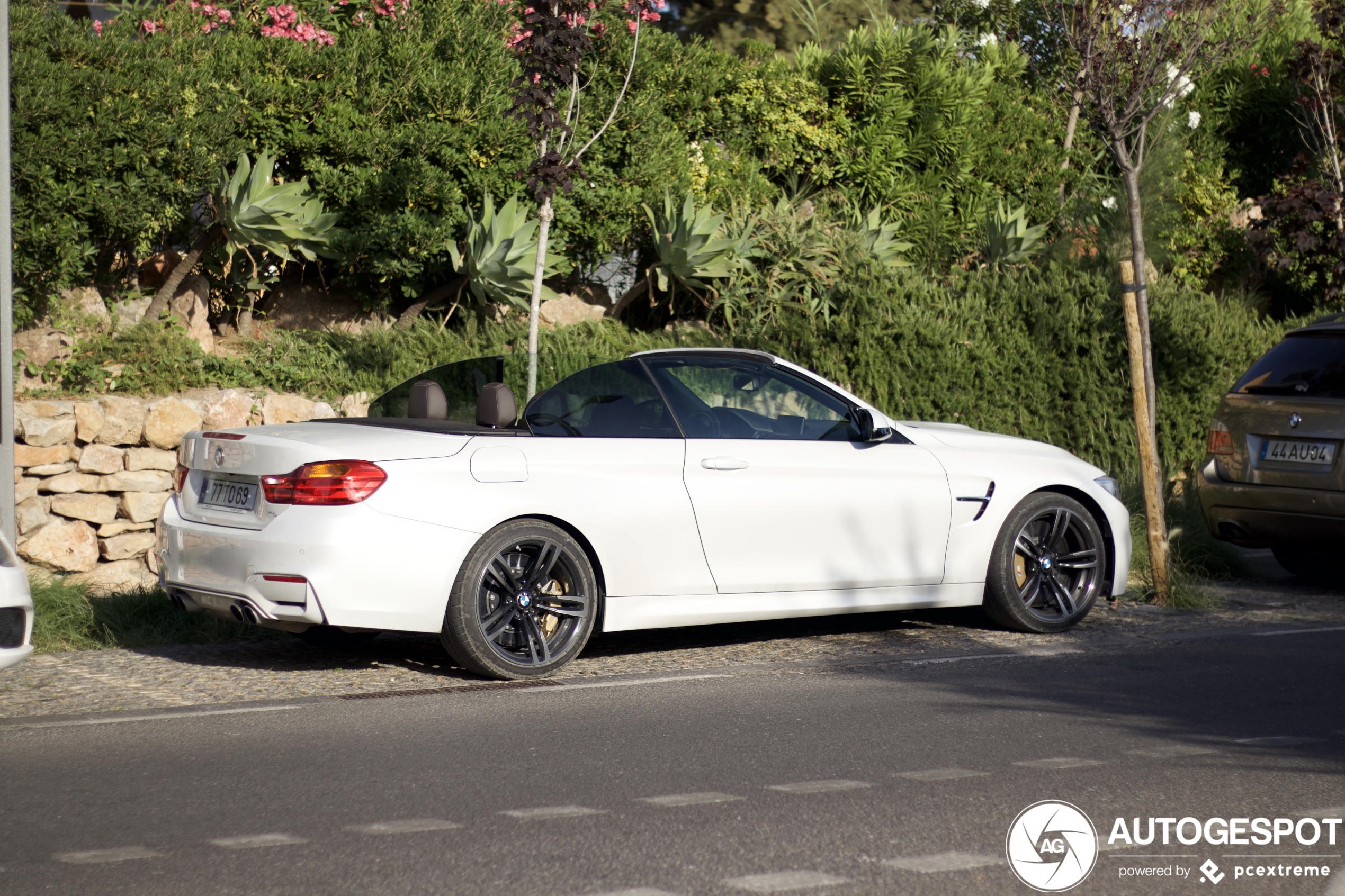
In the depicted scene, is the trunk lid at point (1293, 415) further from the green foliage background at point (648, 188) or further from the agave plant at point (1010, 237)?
the agave plant at point (1010, 237)

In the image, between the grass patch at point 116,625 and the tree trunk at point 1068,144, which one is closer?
the grass patch at point 116,625

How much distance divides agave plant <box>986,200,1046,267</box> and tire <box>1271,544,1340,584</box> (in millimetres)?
5392

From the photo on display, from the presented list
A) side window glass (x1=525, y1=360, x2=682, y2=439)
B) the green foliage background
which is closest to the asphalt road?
side window glass (x1=525, y1=360, x2=682, y2=439)

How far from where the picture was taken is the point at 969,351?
13070 mm

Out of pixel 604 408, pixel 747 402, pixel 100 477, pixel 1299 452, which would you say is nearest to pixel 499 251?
pixel 100 477

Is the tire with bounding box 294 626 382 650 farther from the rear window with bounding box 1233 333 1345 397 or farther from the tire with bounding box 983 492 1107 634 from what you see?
the rear window with bounding box 1233 333 1345 397

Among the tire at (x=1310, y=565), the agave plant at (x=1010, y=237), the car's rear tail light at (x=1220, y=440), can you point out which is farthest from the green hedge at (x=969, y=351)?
the car's rear tail light at (x=1220, y=440)

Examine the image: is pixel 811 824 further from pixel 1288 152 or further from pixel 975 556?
pixel 1288 152

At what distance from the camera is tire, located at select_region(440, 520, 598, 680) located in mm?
6480

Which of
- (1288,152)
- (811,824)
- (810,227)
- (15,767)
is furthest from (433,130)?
(1288,152)

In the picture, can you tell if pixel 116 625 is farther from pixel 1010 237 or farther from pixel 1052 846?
pixel 1010 237

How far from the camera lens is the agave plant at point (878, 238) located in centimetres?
1392

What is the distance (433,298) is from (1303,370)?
7.53 m

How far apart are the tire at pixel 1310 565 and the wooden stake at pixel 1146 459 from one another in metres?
1.46
